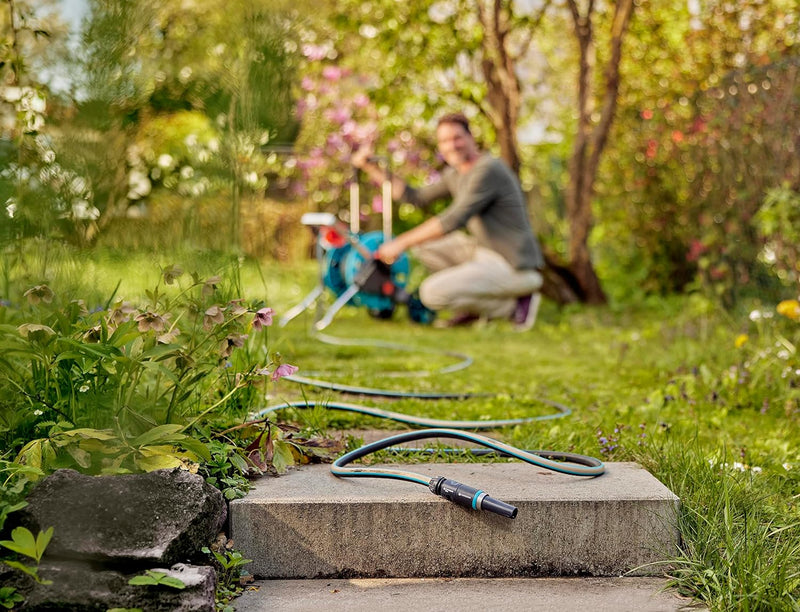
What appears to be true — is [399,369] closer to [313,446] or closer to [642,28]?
[313,446]

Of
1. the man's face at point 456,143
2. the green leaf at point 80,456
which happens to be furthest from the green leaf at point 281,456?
the man's face at point 456,143

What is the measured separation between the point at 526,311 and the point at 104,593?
5452 millimetres

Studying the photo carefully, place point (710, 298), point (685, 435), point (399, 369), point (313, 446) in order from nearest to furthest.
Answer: point (313, 446) → point (685, 435) → point (399, 369) → point (710, 298)

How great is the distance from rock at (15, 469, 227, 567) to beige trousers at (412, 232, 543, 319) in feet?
16.3

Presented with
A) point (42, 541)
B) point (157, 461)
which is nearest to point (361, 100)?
point (157, 461)

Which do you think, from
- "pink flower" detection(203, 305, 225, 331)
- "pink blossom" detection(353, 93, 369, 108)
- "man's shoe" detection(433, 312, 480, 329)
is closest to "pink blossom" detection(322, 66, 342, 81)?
"pink blossom" detection(353, 93, 369, 108)

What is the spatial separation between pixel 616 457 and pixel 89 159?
5.10ft

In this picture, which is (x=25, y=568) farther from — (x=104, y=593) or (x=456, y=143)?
(x=456, y=143)

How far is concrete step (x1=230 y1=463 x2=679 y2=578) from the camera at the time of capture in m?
2.02

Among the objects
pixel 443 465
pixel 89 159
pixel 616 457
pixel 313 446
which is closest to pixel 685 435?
pixel 616 457

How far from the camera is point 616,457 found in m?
2.55

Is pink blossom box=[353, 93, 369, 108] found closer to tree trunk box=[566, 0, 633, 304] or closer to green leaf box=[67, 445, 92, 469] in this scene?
tree trunk box=[566, 0, 633, 304]

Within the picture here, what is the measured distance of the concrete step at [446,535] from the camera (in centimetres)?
202

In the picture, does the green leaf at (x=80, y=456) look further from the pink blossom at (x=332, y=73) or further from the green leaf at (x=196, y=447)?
the pink blossom at (x=332, y=73)
